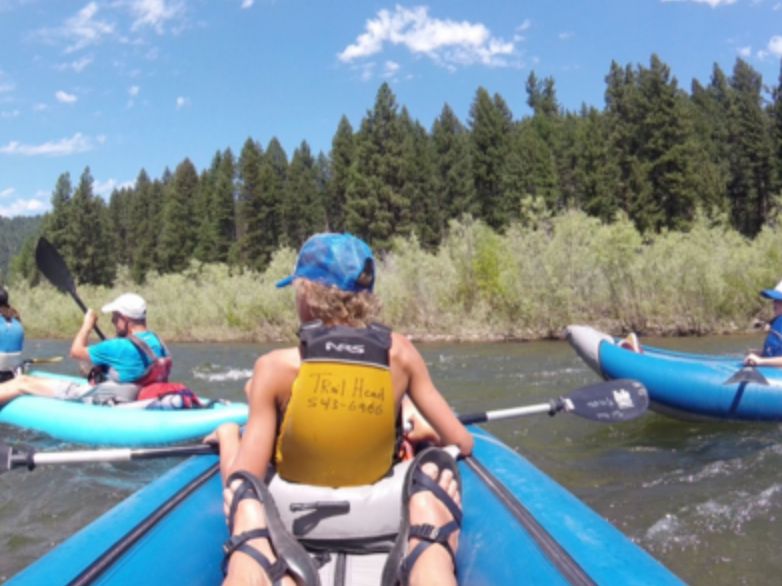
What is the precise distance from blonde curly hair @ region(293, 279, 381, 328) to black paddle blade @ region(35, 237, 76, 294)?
6180 millimetres

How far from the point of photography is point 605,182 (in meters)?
31.0

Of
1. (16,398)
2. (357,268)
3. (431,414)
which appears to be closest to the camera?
(357,268)

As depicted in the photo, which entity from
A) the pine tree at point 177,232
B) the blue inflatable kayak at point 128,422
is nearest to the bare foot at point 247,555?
the blue inflatable kayak at point 128,422

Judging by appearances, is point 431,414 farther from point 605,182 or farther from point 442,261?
point 605,182

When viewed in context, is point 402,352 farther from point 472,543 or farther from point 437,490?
point 472,543

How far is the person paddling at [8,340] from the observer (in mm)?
6223

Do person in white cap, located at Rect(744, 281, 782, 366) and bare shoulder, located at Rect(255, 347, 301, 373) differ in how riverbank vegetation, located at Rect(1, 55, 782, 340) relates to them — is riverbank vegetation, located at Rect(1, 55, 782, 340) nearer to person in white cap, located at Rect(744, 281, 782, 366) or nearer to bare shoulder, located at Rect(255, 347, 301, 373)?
person in white cap, located at Rect(744, 281, 782, 366)

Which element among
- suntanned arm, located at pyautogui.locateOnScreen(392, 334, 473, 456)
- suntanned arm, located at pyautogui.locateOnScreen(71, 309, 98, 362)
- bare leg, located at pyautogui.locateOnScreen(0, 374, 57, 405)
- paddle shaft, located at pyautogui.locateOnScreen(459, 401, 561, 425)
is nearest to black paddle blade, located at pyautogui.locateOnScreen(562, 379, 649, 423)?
paddle shaft, located at pyautogui.locateOnScreen(459, 401, 561, 425)

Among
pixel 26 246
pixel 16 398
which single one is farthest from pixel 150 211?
pixel 16 398

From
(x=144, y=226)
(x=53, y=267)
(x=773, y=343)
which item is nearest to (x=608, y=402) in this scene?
(x=773, y=343)

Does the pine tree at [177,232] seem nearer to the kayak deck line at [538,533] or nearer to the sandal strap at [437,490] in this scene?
the kayak deck line at [538,533]

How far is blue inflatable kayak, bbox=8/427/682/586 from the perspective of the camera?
1.71 metres

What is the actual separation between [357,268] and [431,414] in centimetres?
51

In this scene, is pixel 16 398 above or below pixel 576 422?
above
